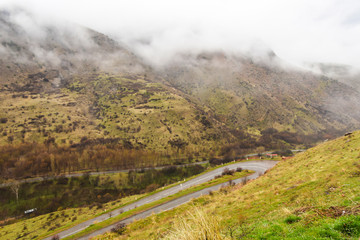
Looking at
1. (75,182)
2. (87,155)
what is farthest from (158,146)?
(75,182)

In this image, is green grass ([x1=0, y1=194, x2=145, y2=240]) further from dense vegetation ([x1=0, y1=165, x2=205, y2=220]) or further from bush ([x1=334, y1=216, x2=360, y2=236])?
bush ([x1=334, y1=216, x2=360, y2=236])

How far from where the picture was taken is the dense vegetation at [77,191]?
72.2 meters

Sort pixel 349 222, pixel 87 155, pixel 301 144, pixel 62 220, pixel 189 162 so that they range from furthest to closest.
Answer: pixel 301 144 → pixel 189 162 → pixel 87 155 → pixel 62 220 → pixel 349 222

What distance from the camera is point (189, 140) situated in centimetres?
17288

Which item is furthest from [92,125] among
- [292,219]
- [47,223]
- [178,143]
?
[292,219]

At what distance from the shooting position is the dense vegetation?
72188 millimetres

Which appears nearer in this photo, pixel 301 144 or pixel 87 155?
pixel 87 155

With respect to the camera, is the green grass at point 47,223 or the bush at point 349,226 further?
the green grass at point 47,223

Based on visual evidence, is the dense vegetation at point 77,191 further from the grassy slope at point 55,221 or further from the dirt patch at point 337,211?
the dirt patch at point 337,211

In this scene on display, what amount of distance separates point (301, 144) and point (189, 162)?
145 m

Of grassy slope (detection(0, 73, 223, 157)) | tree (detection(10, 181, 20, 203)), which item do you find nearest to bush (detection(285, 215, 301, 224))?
tree (detection(10, 181, 20, 203))

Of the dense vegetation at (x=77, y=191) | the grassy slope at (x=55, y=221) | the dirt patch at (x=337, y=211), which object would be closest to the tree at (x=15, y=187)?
the dense vegetation at (x=77, y=191)

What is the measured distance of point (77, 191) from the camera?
8388 centimetres

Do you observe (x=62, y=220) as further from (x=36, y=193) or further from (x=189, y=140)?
(x=189, y=140)
